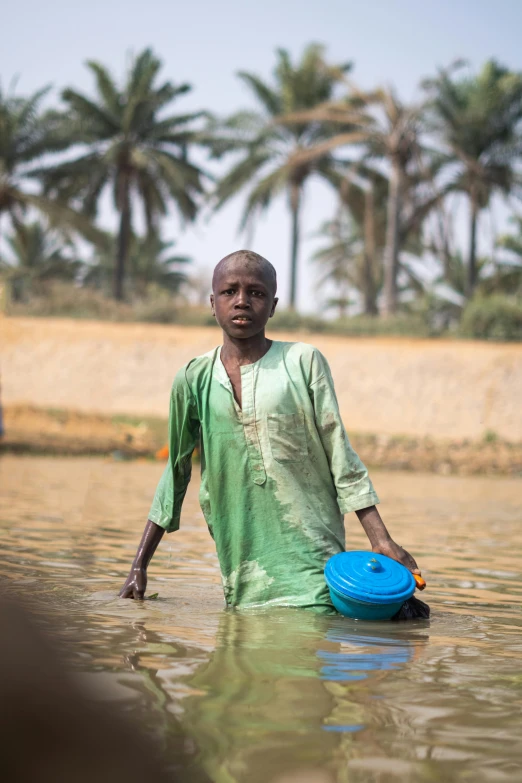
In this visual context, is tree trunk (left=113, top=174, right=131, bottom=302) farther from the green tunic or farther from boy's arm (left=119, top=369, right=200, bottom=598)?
the green tunic

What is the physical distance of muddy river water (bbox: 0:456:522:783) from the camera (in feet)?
7.45

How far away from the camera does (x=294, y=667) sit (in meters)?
3.12

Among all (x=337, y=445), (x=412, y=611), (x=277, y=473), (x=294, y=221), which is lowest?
(x=412, y=611)

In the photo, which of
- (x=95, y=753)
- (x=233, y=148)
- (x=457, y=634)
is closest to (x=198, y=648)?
(x=457, y=634)

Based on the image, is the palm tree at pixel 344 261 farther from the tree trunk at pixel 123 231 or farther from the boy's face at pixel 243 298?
the boy's face at pixel 243 298

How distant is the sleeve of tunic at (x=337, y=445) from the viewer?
3.89 metres

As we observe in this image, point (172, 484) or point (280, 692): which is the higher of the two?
point (172, 484)

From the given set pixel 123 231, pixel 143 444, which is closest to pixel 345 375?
pixel 143 444

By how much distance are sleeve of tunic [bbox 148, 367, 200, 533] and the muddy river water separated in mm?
382

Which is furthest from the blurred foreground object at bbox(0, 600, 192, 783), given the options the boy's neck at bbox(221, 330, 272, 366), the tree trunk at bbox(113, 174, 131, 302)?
the tree trunk at bbox(113, 174, 131, 302)

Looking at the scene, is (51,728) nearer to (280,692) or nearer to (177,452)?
(280,692)

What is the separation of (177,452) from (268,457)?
0.44m

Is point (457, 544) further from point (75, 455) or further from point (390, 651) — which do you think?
point (75, 455)

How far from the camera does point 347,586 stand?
379 cm
